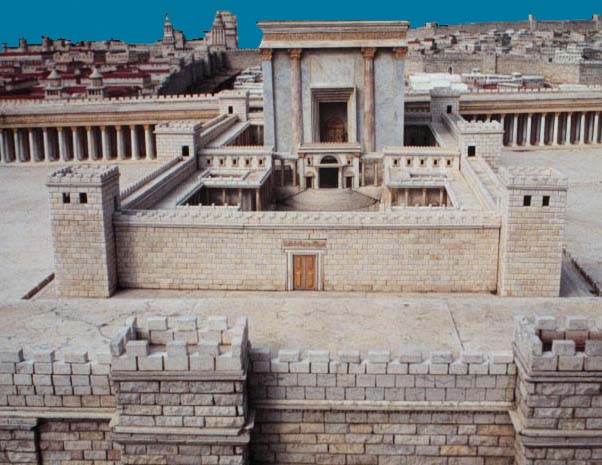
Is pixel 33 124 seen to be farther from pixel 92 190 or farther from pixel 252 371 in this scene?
Answer: pixel 252 371

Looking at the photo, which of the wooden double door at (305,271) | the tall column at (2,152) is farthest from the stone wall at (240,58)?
the wooden double door at (305,271)

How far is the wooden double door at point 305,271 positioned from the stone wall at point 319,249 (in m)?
0.19

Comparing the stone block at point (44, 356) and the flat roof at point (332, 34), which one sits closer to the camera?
the stone block at point (44, 356)

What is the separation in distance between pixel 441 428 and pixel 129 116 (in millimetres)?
37587

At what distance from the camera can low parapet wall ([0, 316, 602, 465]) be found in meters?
9.24

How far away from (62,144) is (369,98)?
20381mm

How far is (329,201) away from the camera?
3191cm

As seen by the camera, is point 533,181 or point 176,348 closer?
point 176,348

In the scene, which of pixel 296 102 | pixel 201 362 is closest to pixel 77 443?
pixel 201 362

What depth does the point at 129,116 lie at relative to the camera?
44.3m

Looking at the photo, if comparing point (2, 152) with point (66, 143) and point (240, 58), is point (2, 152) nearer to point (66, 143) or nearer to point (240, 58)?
point (66, 143)

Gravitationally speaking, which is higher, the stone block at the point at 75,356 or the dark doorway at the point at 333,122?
the dark doorway at the point at 333,122

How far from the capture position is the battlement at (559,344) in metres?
9.08

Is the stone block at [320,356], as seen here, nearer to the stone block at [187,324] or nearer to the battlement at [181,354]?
the battlement at [181,354]
